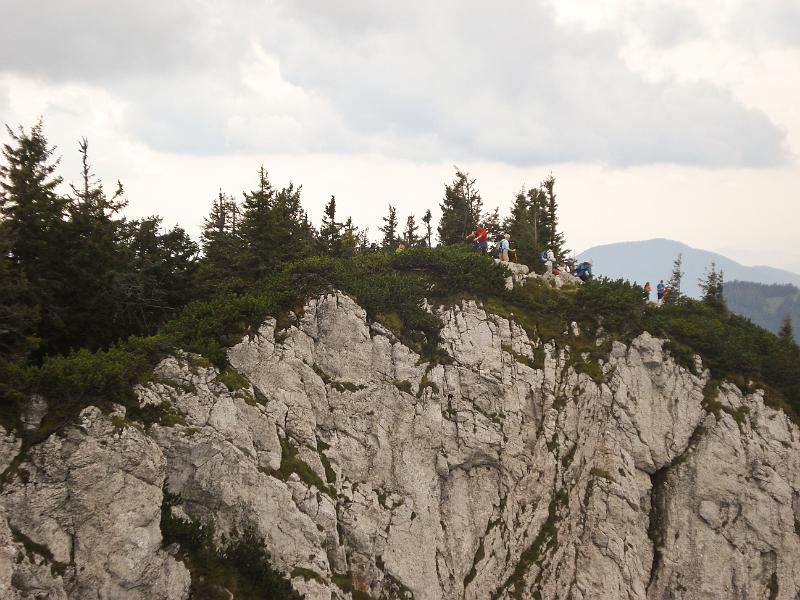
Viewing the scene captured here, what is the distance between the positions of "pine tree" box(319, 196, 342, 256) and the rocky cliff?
13.6m

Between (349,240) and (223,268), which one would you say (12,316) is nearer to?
(223,268)

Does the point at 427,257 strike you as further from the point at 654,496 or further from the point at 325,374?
the point at 654,496

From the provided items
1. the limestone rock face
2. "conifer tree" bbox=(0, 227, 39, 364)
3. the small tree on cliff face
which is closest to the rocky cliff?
the limestone rock face

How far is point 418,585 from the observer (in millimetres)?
25906

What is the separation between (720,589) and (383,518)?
1983 cm

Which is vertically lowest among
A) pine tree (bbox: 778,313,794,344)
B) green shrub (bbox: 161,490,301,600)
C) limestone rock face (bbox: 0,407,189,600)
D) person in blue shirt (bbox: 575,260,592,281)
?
green shrub (bbox: 161,490,301,600)

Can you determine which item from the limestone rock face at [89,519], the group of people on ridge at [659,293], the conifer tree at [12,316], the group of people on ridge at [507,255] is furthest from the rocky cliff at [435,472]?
the group of people on ridge at [507,255]

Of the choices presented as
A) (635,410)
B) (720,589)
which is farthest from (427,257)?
(720,589)

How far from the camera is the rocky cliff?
18453 millimetres

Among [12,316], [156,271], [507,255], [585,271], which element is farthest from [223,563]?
[585,271]

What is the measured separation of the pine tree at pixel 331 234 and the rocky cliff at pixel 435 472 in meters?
13.6

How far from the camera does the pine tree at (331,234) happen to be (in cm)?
4331

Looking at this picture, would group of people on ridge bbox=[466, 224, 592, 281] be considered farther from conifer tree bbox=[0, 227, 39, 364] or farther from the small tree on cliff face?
conifer tree bbox=[0, 227, 39, 364]

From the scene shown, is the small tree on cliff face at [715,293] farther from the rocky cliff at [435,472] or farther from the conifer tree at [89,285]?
the conifer tree at [89,285]
